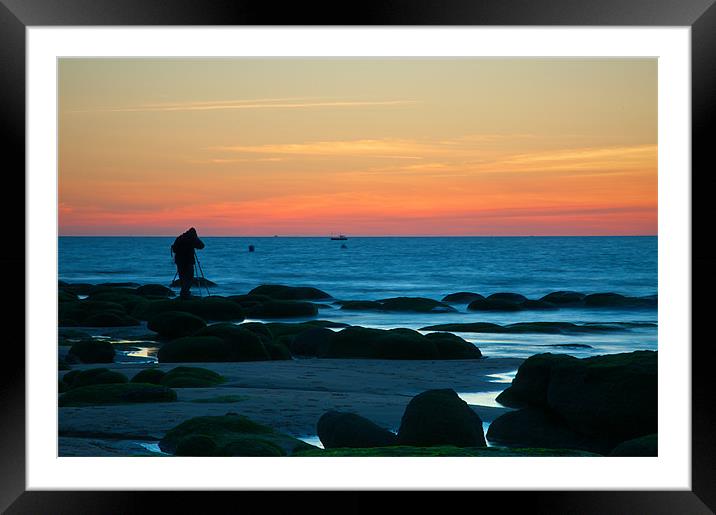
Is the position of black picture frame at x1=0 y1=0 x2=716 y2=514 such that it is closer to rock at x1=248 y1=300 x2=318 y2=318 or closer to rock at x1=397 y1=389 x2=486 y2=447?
rock at x1=397 y1=389 x2=486 y2=447

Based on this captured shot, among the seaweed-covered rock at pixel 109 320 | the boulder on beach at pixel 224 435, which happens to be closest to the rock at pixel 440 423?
the boulder on beach at pixel 224 435

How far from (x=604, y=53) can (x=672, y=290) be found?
1081 mm

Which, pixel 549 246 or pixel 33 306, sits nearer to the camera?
pixel 33 306

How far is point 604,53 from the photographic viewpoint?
12.5 feet

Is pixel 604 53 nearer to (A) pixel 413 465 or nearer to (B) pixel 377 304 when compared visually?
(A) pixel 413 465

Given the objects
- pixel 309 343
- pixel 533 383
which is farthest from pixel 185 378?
pixel 533 383

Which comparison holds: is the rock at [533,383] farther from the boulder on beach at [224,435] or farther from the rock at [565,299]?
the rock at [565,299]

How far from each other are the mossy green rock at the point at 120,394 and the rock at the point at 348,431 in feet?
7.96

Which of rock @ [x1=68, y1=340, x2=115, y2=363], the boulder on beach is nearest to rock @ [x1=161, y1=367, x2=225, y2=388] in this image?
the boulder on beach

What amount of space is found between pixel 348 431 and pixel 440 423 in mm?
724

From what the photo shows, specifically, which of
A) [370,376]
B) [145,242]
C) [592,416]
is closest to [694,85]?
[592,416]

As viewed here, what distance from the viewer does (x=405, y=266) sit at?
35781 millimetres

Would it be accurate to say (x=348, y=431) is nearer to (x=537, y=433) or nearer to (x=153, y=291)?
(x=537, y=433)

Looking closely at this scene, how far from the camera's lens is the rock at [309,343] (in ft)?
42.4
